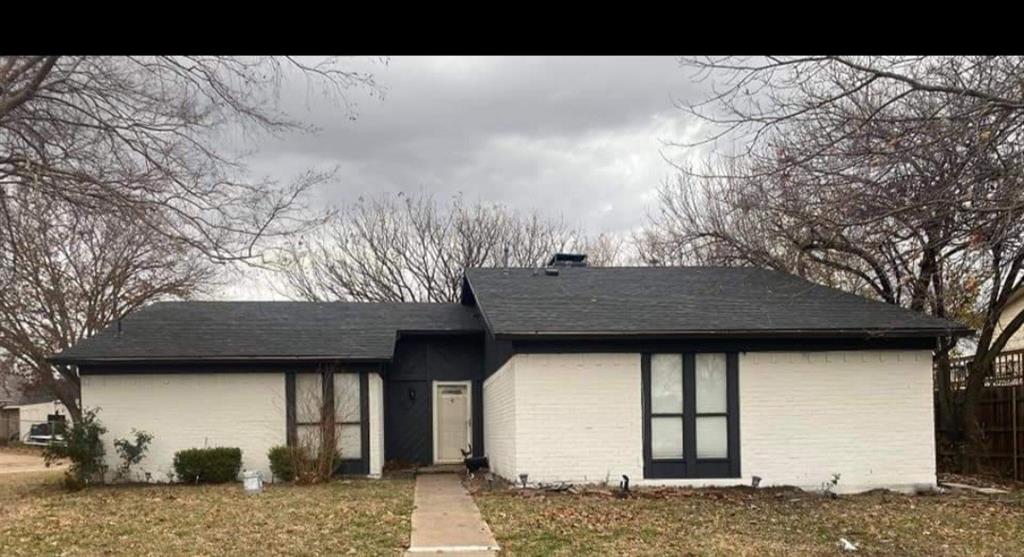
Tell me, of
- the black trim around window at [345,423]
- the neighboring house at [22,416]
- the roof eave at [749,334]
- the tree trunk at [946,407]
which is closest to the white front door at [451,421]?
the black trim around window at [345,423]

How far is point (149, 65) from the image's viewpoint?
11.9 meters

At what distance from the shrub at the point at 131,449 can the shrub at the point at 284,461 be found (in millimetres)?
2366

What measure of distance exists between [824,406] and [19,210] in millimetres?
13062

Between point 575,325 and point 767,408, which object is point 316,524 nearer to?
point 575,325

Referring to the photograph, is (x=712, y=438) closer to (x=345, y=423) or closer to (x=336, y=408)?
(x=345, y=423)

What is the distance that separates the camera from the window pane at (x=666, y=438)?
14961 mm

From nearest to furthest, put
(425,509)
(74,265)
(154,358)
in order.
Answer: (425,509)
(154,358)
(74,265)

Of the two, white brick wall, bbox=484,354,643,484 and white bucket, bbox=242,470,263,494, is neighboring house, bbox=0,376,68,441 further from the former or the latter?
white brick wall, bbox=484,354,643,484

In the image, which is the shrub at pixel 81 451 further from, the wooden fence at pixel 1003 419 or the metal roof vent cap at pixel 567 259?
the wooden fence at pixel 1003 419

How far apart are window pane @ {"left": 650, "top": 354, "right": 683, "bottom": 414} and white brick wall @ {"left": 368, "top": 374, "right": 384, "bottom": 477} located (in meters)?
5.91

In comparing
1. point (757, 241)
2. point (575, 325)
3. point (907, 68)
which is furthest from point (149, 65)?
point (757, 241)

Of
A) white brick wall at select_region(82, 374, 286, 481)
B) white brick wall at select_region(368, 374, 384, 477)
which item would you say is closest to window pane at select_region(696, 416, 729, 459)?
white brick wall at select_region(368, 374, 384, 477)

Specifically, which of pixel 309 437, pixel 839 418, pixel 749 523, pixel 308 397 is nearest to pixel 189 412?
pixel 308 397

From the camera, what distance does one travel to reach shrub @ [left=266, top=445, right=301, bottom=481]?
1705cm
